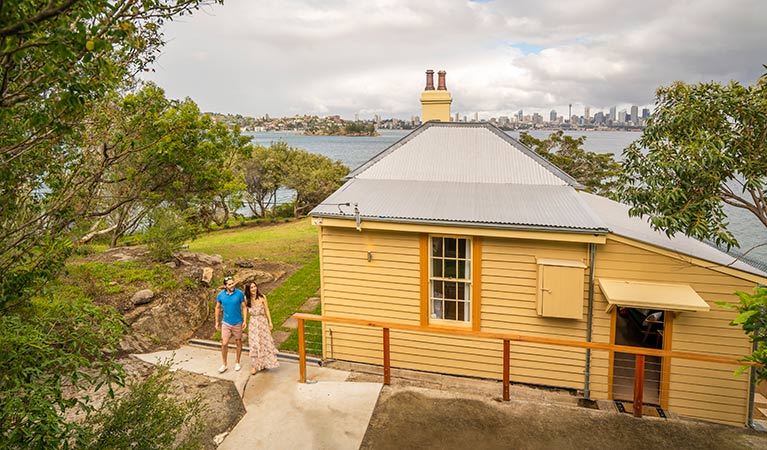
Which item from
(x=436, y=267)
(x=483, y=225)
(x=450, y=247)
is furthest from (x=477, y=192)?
(x=436, y=267)

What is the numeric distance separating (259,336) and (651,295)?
6157mm

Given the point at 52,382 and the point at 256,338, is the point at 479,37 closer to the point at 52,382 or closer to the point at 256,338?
the point at 256,338

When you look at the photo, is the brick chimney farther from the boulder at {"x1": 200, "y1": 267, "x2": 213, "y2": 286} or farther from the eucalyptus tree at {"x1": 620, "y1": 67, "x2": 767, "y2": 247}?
the boulder at {"x1": 200, "y1": 267, "x2": 213, "y2": 286}

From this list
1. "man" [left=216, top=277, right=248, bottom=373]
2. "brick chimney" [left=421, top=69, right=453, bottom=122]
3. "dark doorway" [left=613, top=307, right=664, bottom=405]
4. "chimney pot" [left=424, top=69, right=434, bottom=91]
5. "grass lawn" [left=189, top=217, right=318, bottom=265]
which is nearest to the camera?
"man" [left=216, top=277, right=248, bottom=373]

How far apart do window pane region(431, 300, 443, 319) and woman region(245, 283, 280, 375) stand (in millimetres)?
2956

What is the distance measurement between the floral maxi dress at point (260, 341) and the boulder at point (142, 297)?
4162 mm

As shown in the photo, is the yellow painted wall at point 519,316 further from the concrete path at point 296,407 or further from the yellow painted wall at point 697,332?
the concrete path at point 296,407

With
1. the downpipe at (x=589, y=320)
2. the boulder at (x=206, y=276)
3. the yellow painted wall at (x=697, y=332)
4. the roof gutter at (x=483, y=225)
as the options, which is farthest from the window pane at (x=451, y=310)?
the boulder at (x=206, y=276)

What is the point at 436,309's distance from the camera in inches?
332

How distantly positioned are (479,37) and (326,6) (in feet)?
38.3

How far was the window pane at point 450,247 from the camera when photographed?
26.9 feet

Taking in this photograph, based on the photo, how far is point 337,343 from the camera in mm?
8977

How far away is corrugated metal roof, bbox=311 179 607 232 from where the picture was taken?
768 cm

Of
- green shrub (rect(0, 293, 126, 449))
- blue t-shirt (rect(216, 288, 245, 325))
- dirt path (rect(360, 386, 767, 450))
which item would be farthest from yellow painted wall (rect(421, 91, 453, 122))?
green shrub (rect(0, 293, 126, 449))
